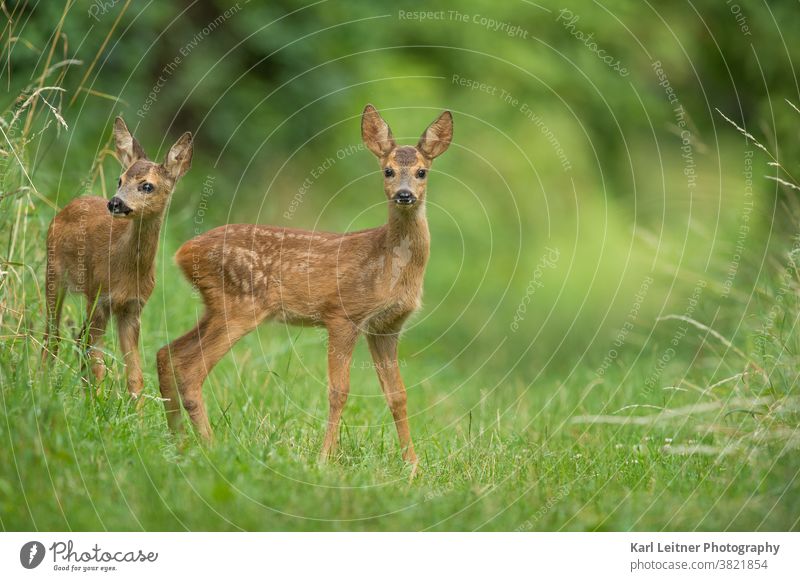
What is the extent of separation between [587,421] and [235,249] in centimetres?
285

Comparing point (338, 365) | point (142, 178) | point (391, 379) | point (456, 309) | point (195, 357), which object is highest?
point (142, 178)

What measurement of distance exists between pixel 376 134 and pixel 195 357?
80.7 inches

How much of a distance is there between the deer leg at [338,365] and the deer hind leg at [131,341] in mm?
1328

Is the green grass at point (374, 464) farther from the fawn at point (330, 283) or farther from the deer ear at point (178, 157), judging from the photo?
the deer ear at point (178, 157)

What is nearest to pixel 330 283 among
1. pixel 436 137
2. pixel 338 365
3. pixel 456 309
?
pixel 338 365

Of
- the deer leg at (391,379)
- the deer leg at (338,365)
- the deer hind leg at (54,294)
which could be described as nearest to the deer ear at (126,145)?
the deer hind leg at (54,294)

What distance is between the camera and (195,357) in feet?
25.3

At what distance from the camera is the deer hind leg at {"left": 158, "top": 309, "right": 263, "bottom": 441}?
25.0 ft

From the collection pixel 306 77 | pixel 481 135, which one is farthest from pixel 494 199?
pixel 306 77

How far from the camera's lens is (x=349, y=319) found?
792cm

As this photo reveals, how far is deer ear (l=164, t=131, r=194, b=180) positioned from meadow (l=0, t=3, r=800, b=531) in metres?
0.79

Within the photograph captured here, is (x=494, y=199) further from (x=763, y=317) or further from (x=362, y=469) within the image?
(x=362, y=469)

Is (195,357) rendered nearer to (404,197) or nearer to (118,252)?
(118,252)

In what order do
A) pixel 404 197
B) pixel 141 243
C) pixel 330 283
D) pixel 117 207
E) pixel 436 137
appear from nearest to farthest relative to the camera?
pixel 117 207 < pixel 404 197 < pixel 141 243 < pixel 330 283 < pixel 436 137
